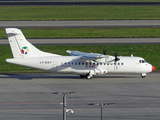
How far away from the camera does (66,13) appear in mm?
102500

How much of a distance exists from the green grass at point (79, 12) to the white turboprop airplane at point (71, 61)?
133ft

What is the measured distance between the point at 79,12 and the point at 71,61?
50.2 m

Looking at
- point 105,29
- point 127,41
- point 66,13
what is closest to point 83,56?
point 127,41

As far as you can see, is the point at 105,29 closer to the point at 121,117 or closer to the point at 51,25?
the point at 51,25

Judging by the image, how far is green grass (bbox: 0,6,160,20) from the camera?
3809 inches

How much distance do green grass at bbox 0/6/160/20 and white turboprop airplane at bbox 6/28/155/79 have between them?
40614mm

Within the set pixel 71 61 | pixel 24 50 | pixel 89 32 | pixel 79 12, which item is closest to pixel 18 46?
pixel 24 50

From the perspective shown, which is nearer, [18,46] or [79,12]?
[18,46]

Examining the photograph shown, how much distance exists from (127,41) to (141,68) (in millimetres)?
20600

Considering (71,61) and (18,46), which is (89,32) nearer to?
(71,61)

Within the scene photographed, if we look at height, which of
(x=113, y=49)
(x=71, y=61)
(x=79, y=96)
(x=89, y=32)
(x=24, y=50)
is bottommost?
(x=79, y=96)

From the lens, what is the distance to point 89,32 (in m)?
82.3

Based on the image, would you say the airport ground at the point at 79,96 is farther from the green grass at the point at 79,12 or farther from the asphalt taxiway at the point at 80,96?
the green grass at the point at 79,12

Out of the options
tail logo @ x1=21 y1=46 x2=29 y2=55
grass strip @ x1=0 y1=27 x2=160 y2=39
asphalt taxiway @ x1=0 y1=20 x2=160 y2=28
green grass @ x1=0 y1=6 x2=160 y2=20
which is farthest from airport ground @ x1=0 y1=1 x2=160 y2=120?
green grass @ x1=0 y1=6 x2=160 y2=20
